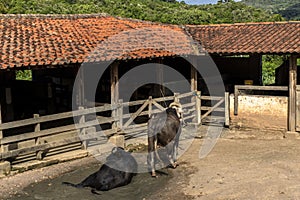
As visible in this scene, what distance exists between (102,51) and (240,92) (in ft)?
17.3

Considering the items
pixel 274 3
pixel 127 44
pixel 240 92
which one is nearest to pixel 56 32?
pixel 127 44

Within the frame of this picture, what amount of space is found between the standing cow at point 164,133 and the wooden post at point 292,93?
14.4 feet

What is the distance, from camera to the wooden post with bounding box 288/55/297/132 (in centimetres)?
1268

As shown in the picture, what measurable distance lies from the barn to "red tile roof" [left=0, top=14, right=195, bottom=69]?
0.08 feet

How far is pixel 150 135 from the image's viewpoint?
9414mm

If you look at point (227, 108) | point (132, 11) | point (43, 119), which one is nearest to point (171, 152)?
point (43, 119)

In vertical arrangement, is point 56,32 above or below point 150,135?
above

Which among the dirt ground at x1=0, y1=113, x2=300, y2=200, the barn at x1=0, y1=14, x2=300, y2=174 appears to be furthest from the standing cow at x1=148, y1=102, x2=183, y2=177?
the barn at x1=0, y1=14, x2=300, y2=174

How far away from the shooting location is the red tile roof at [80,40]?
10297 millimetres

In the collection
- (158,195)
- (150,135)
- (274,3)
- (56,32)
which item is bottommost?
(158,195)

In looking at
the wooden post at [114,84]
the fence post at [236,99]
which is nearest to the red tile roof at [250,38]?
the fence post at [236,99]

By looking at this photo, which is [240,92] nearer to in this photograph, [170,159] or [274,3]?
[170,159]

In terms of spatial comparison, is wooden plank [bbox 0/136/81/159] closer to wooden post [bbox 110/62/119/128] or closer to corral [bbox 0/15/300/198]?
corral [bbox 0/15/300/198]

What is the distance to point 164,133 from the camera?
9.48 m
